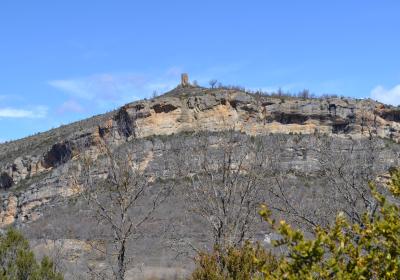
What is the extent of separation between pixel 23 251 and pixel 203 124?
56.4m

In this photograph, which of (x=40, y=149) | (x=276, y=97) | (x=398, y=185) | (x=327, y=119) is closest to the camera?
(x=398, y=185)

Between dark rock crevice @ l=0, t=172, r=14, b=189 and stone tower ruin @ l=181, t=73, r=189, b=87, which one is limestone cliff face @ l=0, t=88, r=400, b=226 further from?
dark rock crevice @ l=0, t=172, r=14, b=189

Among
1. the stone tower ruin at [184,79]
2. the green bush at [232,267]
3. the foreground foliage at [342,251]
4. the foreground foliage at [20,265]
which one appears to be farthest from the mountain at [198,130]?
the foreground foliage at [342,251]

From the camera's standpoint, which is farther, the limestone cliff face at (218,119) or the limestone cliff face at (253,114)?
the limestone cliff face at (253,114)

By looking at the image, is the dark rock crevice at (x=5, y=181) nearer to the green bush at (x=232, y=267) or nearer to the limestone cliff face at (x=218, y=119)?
the limestone cliff face at (x=218, y=119)

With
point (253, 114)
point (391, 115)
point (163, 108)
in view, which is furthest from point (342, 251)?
point (391, 115)

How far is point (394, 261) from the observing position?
19.0 ft

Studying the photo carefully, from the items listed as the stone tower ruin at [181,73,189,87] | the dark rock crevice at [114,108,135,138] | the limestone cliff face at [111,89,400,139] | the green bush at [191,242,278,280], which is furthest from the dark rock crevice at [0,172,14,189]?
the green bush at [191,242,278,280]

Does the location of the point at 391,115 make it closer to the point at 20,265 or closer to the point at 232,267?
the point at 20,265

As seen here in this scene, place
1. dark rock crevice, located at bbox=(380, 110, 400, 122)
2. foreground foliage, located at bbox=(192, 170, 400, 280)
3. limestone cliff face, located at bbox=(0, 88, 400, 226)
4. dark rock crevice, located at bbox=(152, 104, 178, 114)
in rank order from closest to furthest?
foreground foliage, located at bbox=(192, 170, 400, 280), limestone cliff face, located at bbox=(0, 88, 400, 226), dark rock crevice, located at bbox=(380, 110, 400, 122), dark rock crevice, located at bbox=(152, 104, 178, 114)

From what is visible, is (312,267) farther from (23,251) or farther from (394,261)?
(23,251)

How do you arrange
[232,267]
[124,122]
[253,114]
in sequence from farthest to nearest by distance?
1. [253,114]
2. [124,122]
3. [232,267]

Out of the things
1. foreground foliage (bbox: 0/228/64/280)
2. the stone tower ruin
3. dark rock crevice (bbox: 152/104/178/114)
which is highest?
the stone tower ruin

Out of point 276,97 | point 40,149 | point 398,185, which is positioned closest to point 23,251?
point 398,185
